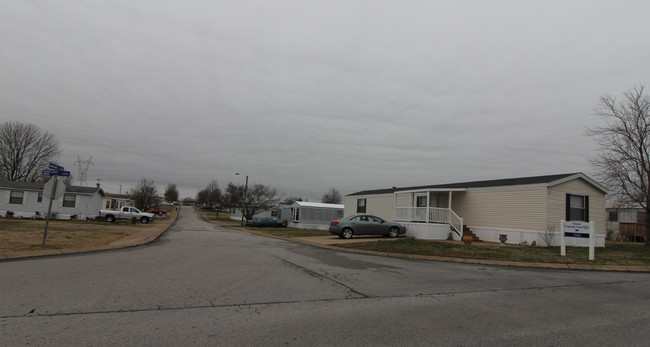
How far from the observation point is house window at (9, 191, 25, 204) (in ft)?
128

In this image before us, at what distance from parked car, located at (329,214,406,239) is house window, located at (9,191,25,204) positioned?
36.3 metres

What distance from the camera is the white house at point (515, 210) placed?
64.5 feet

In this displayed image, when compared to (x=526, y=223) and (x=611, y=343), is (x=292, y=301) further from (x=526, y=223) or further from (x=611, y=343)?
(x=526, y=223)

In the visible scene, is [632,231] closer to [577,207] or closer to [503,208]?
[577,207]

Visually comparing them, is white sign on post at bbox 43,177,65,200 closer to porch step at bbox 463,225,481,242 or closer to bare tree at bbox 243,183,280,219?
porch step at bbox 463,225,481,242

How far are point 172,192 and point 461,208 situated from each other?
146052 millimetres

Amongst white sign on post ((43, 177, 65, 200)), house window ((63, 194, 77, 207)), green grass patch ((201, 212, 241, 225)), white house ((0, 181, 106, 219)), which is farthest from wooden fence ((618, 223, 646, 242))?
house window ((63, 194, 77, 207))

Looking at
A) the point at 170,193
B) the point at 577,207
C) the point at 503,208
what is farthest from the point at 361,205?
the point at 170,193

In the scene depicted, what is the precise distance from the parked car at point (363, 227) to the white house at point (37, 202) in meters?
33.8

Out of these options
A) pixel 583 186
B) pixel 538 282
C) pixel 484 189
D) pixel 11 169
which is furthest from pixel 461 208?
pixel 11 169

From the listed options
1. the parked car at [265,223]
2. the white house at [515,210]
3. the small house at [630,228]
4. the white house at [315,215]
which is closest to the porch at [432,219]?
the white house at [515,210]

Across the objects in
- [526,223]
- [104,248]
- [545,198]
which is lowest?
[104,248]

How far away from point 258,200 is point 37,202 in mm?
34304

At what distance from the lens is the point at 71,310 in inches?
213
